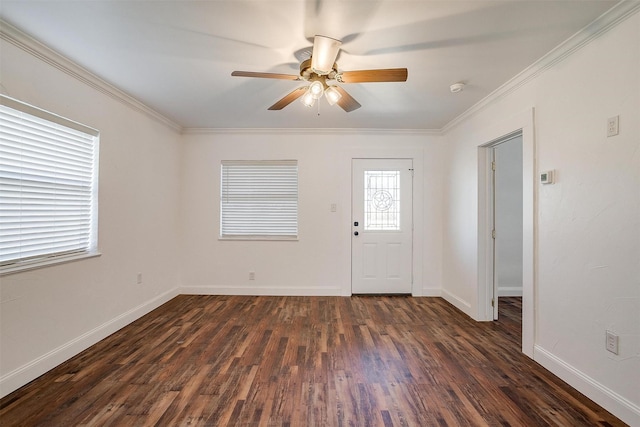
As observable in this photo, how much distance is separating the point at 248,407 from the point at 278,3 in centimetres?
246

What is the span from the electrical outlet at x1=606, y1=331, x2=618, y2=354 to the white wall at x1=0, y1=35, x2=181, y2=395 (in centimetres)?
387

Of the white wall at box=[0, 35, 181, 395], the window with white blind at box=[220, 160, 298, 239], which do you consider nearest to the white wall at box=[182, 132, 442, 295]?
the window with white blind at box=[220, 160, 298, 239]

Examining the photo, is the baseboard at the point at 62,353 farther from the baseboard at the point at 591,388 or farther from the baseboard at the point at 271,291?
the baseboard at the point at 591,388

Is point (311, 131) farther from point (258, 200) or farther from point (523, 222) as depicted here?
point (523, 222)

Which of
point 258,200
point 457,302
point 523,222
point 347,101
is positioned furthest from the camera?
point 258,200

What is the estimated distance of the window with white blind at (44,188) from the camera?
1918 millimetres

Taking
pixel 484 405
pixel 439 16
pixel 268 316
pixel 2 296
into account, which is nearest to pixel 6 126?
pixel 2 296

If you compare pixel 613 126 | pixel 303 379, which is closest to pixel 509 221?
pixel 613 126

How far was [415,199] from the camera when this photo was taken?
4.13 m

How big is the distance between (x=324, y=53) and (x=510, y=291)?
4340 millimetres

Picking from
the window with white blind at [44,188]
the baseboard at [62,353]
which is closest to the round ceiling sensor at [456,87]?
the window with white blind at [44,188]

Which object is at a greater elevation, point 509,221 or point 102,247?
point 509,221

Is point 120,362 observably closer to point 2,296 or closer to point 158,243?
point 2,296

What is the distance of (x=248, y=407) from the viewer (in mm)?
1753
